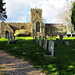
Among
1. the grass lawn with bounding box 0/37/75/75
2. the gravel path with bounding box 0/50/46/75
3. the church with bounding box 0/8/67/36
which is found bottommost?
the gravel path with bounding box 0/50/46/75

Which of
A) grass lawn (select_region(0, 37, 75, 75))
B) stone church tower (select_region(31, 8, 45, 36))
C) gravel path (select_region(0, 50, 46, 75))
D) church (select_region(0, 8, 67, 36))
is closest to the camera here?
gravel path (select_region(0, 50, 46, 75))

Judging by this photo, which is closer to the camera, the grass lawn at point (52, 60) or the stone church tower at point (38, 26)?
the grass lawn at point (52, 60)

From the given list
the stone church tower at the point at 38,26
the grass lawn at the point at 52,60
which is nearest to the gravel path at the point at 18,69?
the grass lawn at the point at 52,60

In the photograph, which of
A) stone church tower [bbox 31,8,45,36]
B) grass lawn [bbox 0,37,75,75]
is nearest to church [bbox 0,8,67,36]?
stone church tower [bbox 31,8,45,36]

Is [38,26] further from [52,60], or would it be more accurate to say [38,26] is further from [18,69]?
[18,69]

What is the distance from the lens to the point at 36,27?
2199 inches

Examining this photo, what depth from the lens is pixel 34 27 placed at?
55.3 m

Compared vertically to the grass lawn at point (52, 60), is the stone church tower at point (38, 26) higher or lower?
higher

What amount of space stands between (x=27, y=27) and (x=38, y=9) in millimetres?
14823

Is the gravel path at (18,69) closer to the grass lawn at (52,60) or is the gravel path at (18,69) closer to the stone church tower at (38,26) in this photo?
the grass lawn at (52,60)

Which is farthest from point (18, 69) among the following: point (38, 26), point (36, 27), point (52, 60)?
point (38, 26)

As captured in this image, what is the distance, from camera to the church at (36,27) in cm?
5516

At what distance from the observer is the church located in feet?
181

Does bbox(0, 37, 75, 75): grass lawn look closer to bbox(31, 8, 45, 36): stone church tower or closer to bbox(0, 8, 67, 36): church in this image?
bbox(0, 8, 67, 36): church
